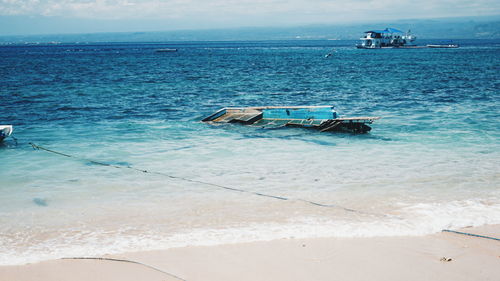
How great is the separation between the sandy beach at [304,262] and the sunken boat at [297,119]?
1060 centimetres

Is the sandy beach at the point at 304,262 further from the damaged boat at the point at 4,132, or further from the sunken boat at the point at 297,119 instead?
the damaged boat at the point at 4,132

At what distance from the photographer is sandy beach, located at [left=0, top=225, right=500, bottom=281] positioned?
7.16m

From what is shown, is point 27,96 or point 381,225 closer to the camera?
point 381,225

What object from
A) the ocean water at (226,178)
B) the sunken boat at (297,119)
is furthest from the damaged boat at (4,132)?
the sunken boat at (297,119)

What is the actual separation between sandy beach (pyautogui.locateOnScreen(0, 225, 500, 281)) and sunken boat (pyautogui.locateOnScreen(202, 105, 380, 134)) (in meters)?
10.6

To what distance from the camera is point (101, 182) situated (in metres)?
12.7

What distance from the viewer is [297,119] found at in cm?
2036

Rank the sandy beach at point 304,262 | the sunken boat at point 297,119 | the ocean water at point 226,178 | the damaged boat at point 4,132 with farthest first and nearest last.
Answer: the sunken boat at point 297,119
the damaged boat at point 4,132
the ocean water at point 226,178
the sandy beach at point 304,262

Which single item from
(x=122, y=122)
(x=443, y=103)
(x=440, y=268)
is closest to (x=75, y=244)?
(x=440, y=268)

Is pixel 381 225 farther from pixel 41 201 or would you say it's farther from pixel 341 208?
pixel 41 201

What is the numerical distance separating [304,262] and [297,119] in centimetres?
1317

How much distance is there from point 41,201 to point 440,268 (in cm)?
909

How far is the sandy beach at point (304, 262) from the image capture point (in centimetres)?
716

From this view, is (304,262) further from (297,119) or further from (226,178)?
(297,119)
